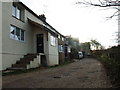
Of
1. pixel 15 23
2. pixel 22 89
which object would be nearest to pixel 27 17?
pixel 15 23

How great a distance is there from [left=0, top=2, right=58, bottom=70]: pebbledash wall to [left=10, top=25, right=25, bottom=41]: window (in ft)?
1.20

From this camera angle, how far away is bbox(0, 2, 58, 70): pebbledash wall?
15.8 meters

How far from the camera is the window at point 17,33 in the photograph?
17538 mm

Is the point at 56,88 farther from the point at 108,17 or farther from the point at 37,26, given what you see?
the point at 37,26

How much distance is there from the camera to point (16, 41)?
709 inches

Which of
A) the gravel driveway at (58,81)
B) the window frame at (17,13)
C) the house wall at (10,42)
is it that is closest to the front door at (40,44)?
the house wall at (10,42)

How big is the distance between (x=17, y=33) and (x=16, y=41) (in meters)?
1.12

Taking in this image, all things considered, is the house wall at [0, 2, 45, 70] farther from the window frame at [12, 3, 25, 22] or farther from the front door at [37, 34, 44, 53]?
the front door at [37, 34, 44, 53]

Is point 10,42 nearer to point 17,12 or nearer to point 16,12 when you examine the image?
point 16,12

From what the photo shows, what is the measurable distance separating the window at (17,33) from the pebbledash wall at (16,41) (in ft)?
1.20

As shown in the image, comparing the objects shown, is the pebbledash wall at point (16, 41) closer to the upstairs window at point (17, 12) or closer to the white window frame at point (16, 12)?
the upstairs window at point (17, 12)

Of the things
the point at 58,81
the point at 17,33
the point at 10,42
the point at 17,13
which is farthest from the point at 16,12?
the point at 58,81

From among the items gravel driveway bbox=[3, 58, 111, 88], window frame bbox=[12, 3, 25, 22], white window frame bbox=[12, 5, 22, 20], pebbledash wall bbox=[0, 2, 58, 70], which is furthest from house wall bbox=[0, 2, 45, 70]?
gravel driveway bbox=[3, 58, 111, 88]

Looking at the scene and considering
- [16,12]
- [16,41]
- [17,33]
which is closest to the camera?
[16,41]
